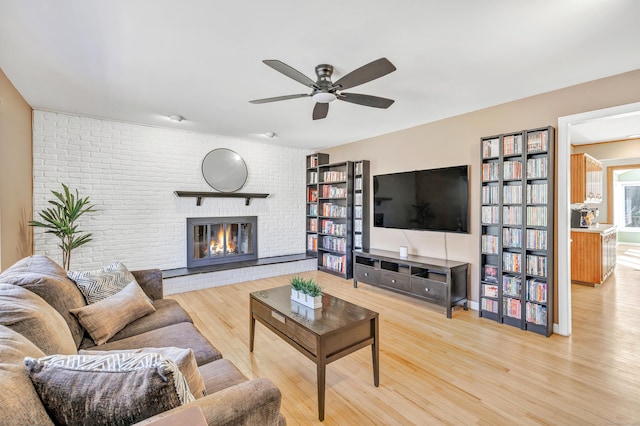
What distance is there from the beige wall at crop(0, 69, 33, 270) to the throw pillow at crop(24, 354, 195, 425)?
267cm

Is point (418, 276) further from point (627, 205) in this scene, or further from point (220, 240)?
point (627, 205)

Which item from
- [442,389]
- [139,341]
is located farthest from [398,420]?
Answer: [139,341]

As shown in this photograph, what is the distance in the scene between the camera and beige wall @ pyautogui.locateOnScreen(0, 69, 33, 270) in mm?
2629

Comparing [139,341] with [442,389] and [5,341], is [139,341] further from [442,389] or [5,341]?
[442,389]

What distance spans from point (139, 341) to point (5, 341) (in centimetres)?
92

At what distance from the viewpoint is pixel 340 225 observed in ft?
17.2

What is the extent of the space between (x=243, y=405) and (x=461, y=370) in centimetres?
196

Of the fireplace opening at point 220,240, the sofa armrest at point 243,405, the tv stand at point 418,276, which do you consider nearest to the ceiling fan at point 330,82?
the sofa armrest at point 243,405

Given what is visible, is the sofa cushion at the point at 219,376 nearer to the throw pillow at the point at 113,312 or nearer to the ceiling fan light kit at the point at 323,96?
the throw pillow at the point at 113,312

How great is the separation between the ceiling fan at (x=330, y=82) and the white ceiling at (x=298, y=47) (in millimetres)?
177

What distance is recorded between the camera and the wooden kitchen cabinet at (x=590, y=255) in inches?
177

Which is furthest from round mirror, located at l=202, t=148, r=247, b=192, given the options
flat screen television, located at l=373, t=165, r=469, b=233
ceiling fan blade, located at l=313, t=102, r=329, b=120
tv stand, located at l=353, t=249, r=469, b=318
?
ceiling fan blade, located at l=313, t=102, r=329, b=120

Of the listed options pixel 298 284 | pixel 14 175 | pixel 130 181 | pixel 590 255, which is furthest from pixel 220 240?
pixel 590 255

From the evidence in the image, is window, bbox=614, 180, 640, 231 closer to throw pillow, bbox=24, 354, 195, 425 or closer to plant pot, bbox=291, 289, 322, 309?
plant pot, bbox=291, 289, 322, 309
